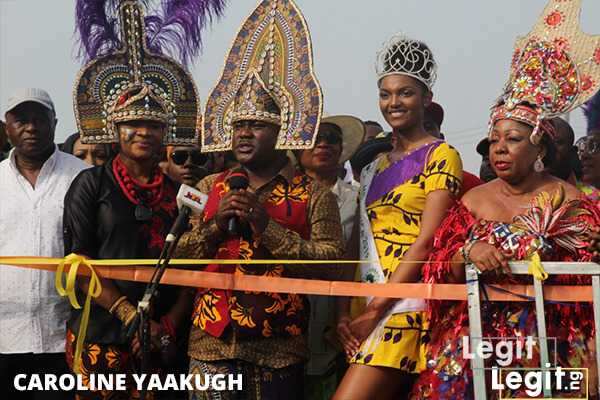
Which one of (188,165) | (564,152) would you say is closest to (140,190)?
(188,165)

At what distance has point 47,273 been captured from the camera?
6508 millimetres

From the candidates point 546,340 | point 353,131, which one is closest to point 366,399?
point 546,340

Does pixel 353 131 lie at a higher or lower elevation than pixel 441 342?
higher

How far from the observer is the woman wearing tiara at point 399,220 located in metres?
5.86

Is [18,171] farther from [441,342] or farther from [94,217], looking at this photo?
[441,342]

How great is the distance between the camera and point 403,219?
602cm

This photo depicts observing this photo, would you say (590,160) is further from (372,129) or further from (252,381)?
(252,381)

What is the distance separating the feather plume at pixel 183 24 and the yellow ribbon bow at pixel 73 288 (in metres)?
1.58

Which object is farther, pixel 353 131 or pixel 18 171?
pixel 353 131

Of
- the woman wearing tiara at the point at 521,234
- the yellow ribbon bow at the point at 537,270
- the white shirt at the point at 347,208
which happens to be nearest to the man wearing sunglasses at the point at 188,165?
the white shirt at the point at 347,208

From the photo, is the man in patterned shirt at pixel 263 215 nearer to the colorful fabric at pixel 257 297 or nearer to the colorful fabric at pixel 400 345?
the colorful fabric at pixel 257 297

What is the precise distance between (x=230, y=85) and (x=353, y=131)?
2392 mm

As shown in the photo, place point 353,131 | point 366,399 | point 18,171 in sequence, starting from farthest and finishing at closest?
1. point 353,131
2. point 18,171
3. point 366,399

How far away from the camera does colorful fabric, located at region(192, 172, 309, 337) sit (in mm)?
5832
